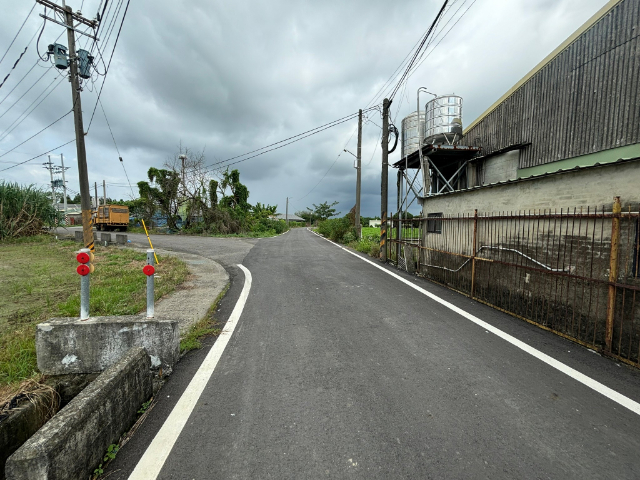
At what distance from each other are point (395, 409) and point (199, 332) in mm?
2798

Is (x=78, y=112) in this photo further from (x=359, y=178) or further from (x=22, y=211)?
(x=359, y=178)

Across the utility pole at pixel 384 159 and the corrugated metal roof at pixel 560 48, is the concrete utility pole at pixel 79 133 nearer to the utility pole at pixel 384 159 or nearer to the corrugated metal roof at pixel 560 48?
the utility pole at pixel 384 159

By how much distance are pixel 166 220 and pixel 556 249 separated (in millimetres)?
33549

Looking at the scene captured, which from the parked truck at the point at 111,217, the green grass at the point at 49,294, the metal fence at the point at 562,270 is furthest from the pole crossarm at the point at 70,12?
the parked truck at the point at 111,217

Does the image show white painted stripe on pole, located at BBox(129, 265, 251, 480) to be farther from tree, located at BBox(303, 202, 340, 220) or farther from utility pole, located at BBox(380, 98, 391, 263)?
tree, located at BBox(303, 202, 340, 220)

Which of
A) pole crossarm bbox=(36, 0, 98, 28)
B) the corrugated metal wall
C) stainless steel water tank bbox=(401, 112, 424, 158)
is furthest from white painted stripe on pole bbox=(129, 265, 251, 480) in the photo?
pole crossarm bbox=(36, 0, 98, 28)

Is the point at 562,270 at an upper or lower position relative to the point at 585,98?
lower

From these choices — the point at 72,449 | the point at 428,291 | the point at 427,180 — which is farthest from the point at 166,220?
the point at 72,449

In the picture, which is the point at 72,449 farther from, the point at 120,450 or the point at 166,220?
the point at 166,220

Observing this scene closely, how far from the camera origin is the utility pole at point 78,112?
10.4 meters

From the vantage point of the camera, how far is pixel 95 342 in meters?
3.04

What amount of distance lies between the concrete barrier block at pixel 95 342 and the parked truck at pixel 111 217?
31.7 meters

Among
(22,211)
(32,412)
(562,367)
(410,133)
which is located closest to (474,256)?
(562,367)

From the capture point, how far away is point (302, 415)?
2441mm
